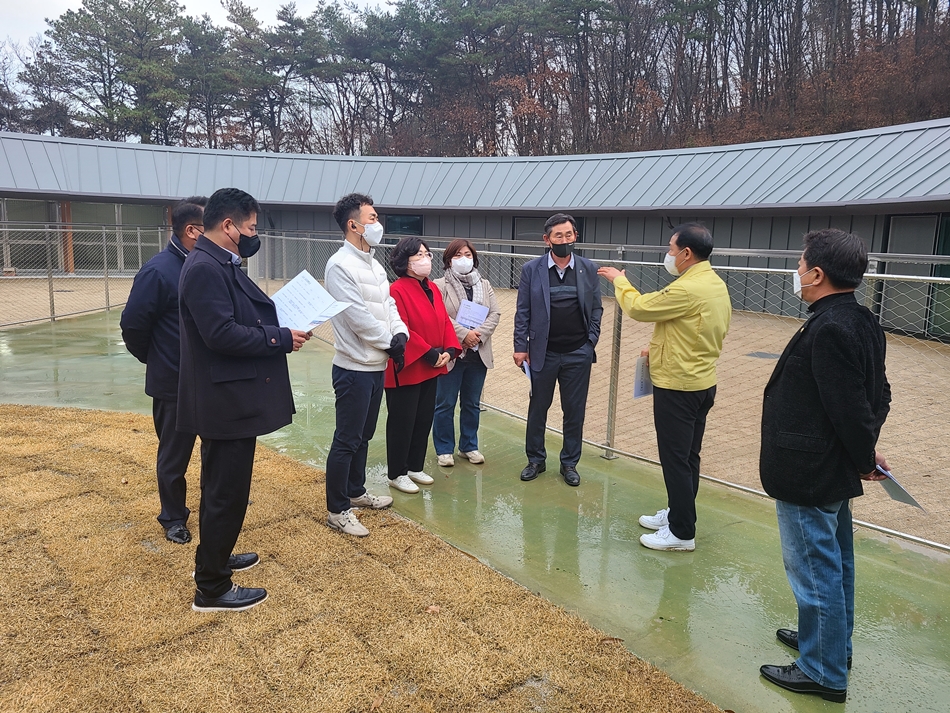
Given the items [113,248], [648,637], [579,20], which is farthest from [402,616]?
[579,20]

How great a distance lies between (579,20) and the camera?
102 feet

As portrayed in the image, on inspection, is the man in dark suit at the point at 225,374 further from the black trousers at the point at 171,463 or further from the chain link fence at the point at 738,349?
the chain link fence at the point at 738,349

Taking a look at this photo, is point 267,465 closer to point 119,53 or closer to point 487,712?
point 487,712

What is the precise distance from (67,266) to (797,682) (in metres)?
20.6

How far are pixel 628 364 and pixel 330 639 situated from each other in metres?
7.89

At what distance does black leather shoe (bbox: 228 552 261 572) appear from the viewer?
10.9ft

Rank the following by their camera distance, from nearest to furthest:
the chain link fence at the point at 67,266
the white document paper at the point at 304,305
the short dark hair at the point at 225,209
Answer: the short dark hair at the point at 225,209
the white document paper at the point at 304,305
the chain link fence at the point at 67,266

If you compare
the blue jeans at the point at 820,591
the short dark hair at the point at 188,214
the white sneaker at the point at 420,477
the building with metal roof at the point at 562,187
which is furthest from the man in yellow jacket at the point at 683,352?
the building with metal roof at the point at 562,187

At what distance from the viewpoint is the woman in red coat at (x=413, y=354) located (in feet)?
13.8

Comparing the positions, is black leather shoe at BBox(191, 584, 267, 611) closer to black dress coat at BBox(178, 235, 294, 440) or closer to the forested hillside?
black dress coat at BBox(178, 235, 294, 440)

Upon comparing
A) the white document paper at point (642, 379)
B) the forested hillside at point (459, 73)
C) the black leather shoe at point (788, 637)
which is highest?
the forested hillside at point (459, 73)

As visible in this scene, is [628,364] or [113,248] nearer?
[628,364]

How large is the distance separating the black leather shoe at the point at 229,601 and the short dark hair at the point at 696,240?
2667 mm

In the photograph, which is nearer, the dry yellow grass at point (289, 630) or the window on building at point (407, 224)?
the dry yellow grass at point (289, 630)
